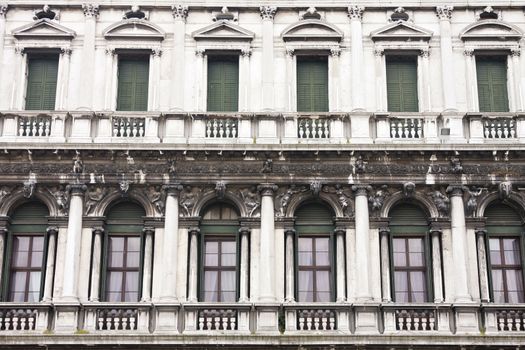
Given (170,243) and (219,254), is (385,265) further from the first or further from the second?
(170,243)

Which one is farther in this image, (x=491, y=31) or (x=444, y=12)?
(x=444, y=12)

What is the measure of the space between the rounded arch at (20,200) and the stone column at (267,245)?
5070mm

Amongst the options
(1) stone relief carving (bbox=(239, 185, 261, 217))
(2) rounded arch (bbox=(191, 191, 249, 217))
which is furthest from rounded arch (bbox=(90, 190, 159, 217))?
(1) stone relief carving (bbox=(239, 185, 261, 217))

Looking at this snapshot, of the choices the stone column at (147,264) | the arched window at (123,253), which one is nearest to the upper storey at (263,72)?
the arched window at (123,253)

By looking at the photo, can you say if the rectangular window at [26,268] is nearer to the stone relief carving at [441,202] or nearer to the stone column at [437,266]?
the stone column at [437,266]

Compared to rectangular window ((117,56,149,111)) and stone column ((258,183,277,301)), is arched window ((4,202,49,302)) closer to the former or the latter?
rectangular window ((117,56,149,111))

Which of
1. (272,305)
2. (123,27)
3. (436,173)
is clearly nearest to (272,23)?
(123,27)

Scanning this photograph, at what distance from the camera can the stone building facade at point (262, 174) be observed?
22984 mm

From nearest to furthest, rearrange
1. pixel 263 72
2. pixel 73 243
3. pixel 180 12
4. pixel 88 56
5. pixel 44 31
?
pixel 73 243, pixel 263 72, pixel 88 56, pixel 44 31, pixel 180 12

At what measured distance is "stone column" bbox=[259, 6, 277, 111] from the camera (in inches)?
983

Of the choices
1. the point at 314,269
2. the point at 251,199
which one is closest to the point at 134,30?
the point at 251,199

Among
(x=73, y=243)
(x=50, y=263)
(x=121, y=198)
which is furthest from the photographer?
(x=121, y=198)

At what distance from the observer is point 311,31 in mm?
25688

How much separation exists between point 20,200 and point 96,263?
2.51 metres
